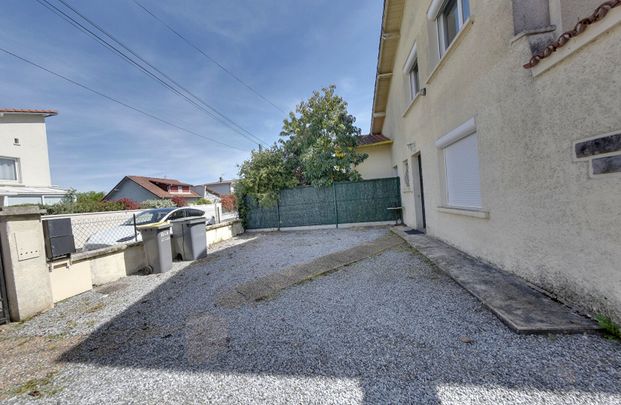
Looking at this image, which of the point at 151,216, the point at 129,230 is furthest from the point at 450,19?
the point at 151,216

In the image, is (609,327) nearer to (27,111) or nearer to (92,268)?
(92,268)

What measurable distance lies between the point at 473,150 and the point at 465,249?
201 cm

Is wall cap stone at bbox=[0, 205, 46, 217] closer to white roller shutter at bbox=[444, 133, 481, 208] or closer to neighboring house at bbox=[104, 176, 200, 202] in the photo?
white roller shutter at bbox=[444, 133, 481, 208]

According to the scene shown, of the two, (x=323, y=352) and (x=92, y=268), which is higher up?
(x=92, y=268)

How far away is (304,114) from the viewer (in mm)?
12297

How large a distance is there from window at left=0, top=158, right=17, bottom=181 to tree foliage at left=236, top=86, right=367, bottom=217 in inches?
530

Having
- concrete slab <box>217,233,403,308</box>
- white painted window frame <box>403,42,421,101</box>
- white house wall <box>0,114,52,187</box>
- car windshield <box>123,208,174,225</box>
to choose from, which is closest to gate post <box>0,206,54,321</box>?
concrete slab <box>217,233,403,308</box>

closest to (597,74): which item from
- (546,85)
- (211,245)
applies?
(546,85)

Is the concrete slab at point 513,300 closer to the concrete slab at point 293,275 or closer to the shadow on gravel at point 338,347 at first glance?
the shadow on gravel at point 338,347

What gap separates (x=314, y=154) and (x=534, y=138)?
8712 mm

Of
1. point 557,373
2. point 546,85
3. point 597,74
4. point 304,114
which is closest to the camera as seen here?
point 557,373

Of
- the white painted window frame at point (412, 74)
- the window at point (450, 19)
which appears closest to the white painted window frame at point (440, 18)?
the window at point (450, 19)

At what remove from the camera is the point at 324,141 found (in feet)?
38.5

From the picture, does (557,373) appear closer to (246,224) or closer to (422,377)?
(422,377)
